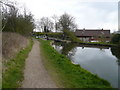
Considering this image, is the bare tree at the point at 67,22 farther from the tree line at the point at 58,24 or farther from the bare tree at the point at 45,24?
the bare tree at the point at 45,24

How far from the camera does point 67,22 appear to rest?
48719mm

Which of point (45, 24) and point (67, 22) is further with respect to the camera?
point (45, 24)

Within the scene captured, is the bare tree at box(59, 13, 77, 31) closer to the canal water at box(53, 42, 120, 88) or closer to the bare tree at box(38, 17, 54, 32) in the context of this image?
the bare tree at box(38, 17, 54, 32)

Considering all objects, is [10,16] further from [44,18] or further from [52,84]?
[44,18]

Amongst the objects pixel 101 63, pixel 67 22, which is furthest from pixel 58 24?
pixel 101 63

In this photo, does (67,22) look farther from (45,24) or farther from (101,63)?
(101,63)

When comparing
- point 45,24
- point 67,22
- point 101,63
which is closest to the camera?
point 101,63

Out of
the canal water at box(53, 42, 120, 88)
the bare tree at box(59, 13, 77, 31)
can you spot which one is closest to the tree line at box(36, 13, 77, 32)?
the bare tree at box(59, 13, 77, 31)

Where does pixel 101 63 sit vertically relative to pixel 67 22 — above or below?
below

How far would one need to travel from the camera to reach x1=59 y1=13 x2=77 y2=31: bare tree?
48.8m

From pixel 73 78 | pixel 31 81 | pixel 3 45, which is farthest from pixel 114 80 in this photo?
pixel 3 45

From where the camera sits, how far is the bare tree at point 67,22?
48750 mm

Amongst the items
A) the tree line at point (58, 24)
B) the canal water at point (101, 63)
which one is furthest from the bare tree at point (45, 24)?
the canal water at point (101, 63)

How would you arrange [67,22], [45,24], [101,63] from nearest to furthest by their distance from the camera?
[101,63] → [67,22] → [45,24]
